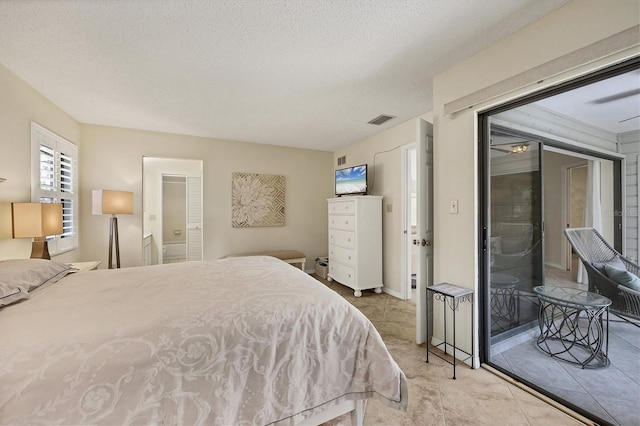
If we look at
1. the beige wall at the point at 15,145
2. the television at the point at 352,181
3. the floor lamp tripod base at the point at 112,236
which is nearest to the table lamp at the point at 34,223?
the beige wall at the point at 15,145

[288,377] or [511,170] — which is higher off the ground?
[511,170]

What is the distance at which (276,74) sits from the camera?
2.25m

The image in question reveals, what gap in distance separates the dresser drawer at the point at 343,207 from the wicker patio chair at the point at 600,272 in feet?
7.72

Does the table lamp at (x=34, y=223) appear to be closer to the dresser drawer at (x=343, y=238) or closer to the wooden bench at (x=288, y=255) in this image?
the wooden bench at (x=288, y=255)

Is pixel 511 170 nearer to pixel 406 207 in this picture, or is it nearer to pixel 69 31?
pixel 406 207

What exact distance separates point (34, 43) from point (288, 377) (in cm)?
277

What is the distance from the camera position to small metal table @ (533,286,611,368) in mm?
1719

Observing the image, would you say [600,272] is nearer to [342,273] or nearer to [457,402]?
[457,402]

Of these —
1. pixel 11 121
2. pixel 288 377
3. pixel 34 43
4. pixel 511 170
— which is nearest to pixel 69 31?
pixel 34 43

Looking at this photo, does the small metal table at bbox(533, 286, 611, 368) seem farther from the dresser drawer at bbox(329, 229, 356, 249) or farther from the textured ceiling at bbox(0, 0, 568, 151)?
the dresser drawer at bbox(329, 229, 356, 249)

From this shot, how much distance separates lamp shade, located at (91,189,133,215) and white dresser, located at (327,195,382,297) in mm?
2892

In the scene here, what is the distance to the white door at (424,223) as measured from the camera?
2.35 meters

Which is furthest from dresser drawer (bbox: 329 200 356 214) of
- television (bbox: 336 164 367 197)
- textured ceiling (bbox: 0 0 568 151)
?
textured ceiling (bbox: 0 0 568 151)

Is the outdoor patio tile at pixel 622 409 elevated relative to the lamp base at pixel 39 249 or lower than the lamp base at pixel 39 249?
lower
